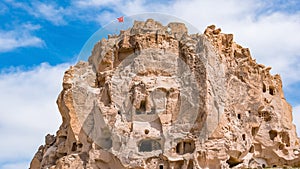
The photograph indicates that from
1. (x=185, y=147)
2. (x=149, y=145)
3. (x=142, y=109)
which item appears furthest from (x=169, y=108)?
(x=185, y=147)

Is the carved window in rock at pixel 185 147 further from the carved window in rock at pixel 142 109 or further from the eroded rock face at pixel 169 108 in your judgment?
the carved window in rock at pixel 142 109

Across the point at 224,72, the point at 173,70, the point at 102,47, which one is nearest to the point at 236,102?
the point at 224,72

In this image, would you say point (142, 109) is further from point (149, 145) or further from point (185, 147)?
point (185, 147)

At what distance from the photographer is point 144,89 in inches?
1572

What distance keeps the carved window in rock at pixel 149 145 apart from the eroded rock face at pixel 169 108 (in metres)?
0.07

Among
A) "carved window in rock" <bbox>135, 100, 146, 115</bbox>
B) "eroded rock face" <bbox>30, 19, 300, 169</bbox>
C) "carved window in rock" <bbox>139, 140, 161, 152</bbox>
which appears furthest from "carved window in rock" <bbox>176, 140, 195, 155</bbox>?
"carved window in rock" <bbox>135, 100, 146, 115</bbox>

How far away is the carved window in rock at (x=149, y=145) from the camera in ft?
126

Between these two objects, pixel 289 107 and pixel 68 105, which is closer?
pixel 68 105

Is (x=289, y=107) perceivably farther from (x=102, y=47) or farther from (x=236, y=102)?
(x=102, y=47)

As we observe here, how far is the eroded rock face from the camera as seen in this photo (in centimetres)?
3784

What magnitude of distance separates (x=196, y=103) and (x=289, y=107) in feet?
38.0

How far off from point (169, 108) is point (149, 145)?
3.21 meters

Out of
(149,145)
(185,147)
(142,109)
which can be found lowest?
(185,147)

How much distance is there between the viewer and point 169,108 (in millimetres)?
39562
